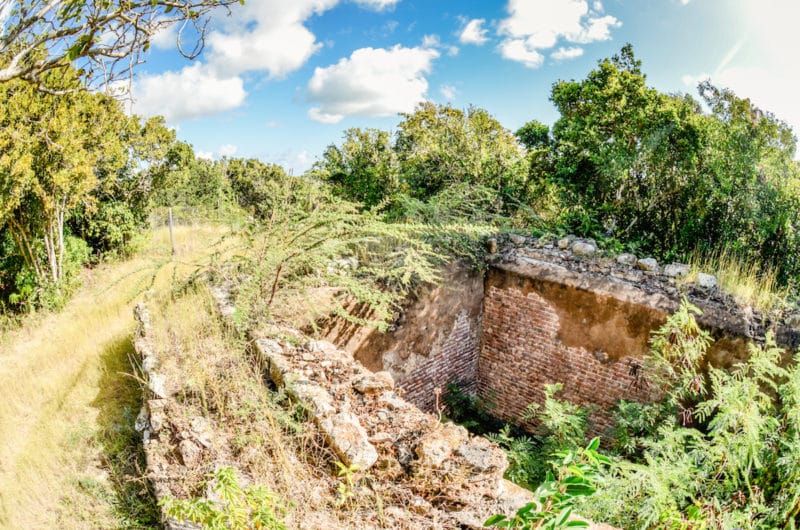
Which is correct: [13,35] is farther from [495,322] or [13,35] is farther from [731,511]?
[495,322]

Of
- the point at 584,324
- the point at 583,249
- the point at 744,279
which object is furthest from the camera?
the point at 583,249

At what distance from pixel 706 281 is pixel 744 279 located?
0.45 meters

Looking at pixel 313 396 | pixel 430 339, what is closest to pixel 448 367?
pixel 430 339

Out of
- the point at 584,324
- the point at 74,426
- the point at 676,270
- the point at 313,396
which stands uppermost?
the point at 676,270

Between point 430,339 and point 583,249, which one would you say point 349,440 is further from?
point 583,249

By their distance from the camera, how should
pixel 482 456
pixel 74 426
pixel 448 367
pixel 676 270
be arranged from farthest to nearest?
1. pixel 448 367
2. pixel 676 270
3. pixel 74 426
4. pixel 482 456

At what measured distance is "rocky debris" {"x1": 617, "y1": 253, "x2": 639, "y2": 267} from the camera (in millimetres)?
6082

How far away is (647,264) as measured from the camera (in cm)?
589

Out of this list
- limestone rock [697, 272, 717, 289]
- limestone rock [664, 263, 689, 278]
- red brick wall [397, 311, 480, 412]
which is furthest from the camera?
red brick wall [397, 311, 480, 412]

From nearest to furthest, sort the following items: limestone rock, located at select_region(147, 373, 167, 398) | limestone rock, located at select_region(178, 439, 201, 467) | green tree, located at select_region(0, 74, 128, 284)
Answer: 1. limestone rock, located at select_region(178, 439, 201, 467)
2. limestone rock, located at select_region(147, 373, 167, 398)
3. green tree, located at select_region(0, 74, 128, 284)

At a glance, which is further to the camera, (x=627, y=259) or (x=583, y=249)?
(x=583, y=249)

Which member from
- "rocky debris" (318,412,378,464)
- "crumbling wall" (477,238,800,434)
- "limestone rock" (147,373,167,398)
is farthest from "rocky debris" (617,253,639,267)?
"limestone rock" (147,373,167,398)

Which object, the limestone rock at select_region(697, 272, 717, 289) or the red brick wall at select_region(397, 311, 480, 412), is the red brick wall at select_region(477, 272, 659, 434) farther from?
the limestone rock at select_region(697, 272, 717, 289)

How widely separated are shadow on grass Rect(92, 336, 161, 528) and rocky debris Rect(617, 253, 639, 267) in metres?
6.05
